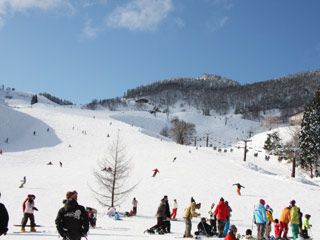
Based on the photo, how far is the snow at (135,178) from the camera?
2517 cm

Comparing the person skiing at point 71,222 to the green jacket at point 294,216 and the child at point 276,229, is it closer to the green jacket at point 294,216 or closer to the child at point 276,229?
the green jacket at point 294,216

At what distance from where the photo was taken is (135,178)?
43719 mm

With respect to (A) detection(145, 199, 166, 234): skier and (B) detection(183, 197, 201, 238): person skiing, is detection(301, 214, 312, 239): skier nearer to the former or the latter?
(B) detection(183, 197, 201, 238): person skiing

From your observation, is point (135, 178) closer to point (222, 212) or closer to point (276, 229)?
point (276, 229)

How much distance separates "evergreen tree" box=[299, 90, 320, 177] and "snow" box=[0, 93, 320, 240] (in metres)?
2.59

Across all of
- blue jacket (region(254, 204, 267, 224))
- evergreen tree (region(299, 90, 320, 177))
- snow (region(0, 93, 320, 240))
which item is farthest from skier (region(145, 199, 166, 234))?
evergreen tree (region(299, 90, 320, 177))

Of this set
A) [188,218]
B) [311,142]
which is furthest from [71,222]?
[311,142]

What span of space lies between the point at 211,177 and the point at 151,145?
72.2 ft

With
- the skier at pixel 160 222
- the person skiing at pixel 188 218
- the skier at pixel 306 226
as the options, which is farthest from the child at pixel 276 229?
the skier at pixel 160 222

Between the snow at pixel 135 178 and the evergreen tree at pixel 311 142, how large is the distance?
2587 millimetres

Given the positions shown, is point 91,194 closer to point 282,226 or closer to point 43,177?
point 43,177

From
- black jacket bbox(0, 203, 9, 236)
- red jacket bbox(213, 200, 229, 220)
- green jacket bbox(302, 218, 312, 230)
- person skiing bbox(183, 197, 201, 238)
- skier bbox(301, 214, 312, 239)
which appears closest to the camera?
black jacket bbox(0, 203, 9, 236)

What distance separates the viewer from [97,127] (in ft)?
271

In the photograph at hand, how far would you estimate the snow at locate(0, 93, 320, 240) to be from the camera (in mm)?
25172
